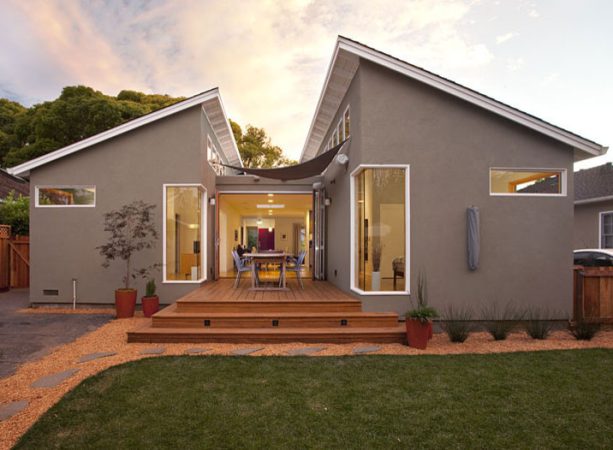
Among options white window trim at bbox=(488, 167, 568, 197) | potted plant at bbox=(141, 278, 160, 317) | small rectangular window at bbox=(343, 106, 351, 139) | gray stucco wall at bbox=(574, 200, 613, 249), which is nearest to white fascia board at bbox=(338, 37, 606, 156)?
white window trim at bbox=(488, 167, 568, 197)

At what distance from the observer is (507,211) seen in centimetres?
716

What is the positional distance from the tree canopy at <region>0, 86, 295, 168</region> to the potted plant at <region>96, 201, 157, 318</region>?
1008 centimetres

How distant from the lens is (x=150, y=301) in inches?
313

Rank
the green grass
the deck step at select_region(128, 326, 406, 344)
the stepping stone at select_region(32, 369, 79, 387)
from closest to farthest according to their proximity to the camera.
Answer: the green grass, the stepping stone at select_region(32, 369, 79, 387), the deck step at select_region(128, 326, 406, 344)

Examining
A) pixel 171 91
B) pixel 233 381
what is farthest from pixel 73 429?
pixel 171 91

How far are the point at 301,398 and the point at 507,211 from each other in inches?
214

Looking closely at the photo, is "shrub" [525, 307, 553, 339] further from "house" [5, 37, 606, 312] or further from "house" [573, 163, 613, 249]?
"house" [573, 163, 613, 249]

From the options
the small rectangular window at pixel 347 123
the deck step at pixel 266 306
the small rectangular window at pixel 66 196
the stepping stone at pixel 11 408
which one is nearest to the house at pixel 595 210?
the small rectangular window at pixel 347 123

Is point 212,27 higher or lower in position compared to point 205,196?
higher

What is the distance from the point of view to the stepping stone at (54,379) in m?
4.28

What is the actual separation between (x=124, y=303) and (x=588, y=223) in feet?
50.7

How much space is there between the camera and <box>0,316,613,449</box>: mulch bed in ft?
13.3

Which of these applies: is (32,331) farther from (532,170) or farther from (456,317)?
(532,170)

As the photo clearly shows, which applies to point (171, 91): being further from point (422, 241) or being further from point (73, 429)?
point (73, 429)
